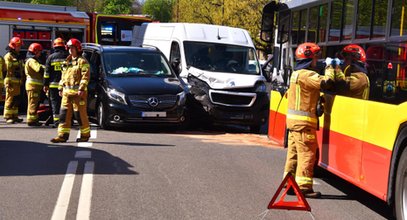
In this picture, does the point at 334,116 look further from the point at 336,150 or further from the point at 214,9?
the point at 214,9

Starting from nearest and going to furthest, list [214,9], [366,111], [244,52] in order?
[366,111]
[244,52]
[214,9]

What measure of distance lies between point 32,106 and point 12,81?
118 cm

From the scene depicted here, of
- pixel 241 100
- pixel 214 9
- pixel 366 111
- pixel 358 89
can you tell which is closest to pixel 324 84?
pixel 358 89

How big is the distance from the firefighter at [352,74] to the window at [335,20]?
0.48 m

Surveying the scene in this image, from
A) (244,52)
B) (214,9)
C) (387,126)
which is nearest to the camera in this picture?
(387,126)

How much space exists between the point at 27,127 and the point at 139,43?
22.0 feet

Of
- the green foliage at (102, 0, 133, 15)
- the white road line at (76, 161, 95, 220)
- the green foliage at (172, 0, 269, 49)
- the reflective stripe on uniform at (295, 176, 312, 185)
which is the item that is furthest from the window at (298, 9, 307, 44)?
the green foliage at (102, 0, 133, 15)

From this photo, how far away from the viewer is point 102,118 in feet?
43.8

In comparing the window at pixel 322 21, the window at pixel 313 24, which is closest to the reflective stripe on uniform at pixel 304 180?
the window at pixel 322 21

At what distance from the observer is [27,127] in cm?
1375

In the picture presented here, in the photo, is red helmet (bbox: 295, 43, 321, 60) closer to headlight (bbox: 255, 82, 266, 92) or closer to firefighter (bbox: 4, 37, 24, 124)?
headlight (bbox: 255, 82, 266, 92)

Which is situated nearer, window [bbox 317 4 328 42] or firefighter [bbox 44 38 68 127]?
window [bbox 317 4 328 42]

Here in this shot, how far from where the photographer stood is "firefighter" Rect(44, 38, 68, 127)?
41.6 feet

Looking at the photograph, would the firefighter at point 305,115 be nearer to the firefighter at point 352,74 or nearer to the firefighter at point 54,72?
the firefighter at point 352,74
